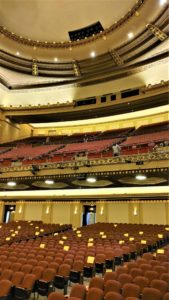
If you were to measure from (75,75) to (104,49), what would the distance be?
274cm

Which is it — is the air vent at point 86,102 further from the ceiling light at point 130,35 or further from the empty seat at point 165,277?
the empty seat at point 165,277

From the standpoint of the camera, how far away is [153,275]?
14.4ft

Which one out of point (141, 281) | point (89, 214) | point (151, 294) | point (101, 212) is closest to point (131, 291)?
point (151, 294)

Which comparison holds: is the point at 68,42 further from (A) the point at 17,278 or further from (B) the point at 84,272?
(A) the point at 17,278

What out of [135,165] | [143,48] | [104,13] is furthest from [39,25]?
[135,165]

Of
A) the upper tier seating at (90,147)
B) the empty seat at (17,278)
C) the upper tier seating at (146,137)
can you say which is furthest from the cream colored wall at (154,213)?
the empty seat at (17,278)

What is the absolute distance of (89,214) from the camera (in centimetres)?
1423

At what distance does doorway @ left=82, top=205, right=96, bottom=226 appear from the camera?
46.0ft

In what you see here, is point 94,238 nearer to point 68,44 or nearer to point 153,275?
point 153,275

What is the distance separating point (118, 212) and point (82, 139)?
4995 millimetres

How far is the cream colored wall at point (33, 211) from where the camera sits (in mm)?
14977

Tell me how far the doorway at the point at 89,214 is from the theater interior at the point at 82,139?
2.4 inches

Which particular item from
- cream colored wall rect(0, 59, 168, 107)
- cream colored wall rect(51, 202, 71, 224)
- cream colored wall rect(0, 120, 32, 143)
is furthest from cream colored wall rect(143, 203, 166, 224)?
cream colored wall rect(0, 120, 32, 143)

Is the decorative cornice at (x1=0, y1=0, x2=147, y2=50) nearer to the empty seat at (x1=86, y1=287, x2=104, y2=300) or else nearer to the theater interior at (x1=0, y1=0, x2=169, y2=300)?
the theater interior at (x1=0, y1=0, x2=169, y2=300)
